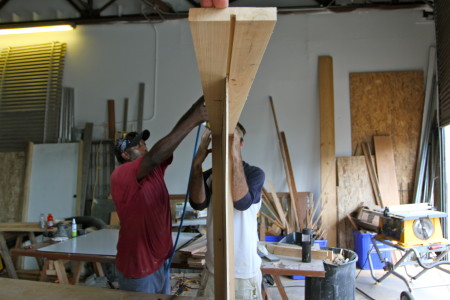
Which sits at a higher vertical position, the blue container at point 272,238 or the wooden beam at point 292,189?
the wooden beam at point 292,189

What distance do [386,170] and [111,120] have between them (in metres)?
4.14

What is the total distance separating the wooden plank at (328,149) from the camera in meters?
4.28

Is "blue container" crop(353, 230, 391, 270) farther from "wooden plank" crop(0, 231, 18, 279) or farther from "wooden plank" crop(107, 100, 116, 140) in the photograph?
"wooden plank" crop(0, 231, 18, 279)

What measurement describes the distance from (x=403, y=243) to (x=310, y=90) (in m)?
2.51

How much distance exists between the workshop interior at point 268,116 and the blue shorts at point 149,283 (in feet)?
6.18

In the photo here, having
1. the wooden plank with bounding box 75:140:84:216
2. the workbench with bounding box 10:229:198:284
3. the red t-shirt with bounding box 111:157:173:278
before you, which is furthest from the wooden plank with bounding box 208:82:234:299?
the wooden plank with bounding box 75:140:84:216

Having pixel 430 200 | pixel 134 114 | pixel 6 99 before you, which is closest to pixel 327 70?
pixel 430 200

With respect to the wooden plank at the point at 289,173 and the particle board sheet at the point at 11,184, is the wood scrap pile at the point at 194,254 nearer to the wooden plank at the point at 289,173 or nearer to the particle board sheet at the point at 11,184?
the wooden plank at the point at 289,173

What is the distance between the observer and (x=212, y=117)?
901 millimetres

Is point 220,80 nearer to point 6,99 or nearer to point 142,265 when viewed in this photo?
point 142,265

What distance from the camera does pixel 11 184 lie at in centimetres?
477

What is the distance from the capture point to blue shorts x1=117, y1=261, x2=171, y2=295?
60.6 inches

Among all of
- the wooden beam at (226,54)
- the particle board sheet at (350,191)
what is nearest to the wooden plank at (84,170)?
the particle board sheet at (350,191)

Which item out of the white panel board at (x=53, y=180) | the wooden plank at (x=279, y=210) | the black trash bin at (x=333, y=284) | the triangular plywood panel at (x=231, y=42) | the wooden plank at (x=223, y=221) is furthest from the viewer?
the white panel board at (x=53, y=180)
